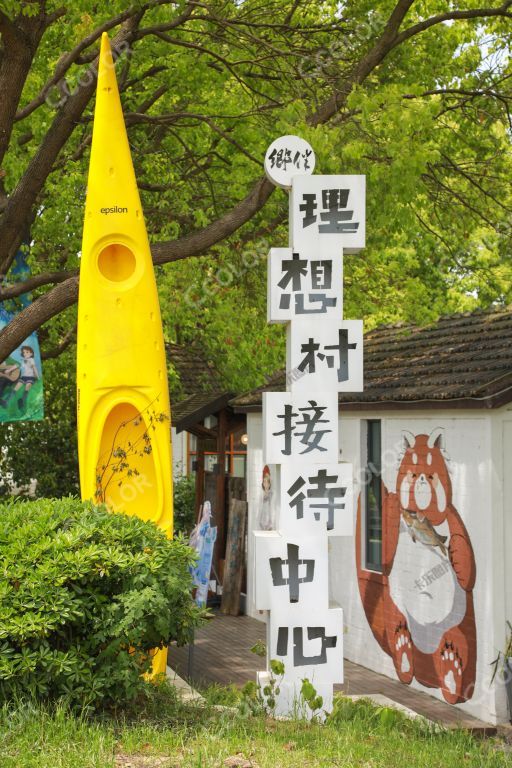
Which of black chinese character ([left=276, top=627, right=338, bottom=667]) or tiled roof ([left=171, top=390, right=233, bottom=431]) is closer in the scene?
black chinese character ([left=276, top=627, right=338, bottom=667])

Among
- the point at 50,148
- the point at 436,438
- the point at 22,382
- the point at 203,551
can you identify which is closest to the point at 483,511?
the point at 436,438

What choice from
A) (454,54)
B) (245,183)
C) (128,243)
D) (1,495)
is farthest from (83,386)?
(1,495)

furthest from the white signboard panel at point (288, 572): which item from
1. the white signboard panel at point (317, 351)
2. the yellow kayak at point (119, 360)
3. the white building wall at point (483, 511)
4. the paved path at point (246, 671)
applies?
the paved path at point (246, 671)

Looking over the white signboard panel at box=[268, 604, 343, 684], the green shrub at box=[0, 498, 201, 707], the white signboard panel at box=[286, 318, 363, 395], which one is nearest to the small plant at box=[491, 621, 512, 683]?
the white signboard panel at box=[268, 604, 343, 684]

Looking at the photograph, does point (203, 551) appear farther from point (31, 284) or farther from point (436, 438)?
point (31, 284)

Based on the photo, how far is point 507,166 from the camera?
1430 cm

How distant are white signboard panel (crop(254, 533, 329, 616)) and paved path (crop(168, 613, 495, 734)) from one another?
281 centimetres

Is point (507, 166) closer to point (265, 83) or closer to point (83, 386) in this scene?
point (265, 83)

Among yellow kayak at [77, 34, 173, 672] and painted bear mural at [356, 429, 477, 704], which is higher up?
yellow kayak at [77, 34, 173, 672]

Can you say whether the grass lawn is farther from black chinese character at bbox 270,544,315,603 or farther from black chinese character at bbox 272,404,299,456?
black chinese character at bbox 272,404,299,456

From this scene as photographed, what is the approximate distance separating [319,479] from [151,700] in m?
2.18

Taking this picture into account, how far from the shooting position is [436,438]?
11.7 meters

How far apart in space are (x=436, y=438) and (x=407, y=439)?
733mm

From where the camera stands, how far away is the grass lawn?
5863 millimetres
